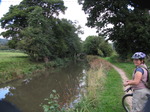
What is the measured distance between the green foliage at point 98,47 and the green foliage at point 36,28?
14778mm

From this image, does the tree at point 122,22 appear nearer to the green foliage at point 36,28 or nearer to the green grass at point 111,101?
the green foliage at point 36,28

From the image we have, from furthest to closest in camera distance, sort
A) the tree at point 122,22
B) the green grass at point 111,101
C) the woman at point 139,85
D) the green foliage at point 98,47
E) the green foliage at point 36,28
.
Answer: the green foliage at point 98,47
the green foliage at point 36,28
the tree at point 122,22
the green grass at point 111,101
the woman at point 139,85

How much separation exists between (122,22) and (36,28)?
11.6 metres

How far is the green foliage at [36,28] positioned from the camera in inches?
686

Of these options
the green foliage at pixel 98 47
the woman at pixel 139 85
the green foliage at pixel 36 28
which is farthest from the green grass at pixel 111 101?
the green foliage at pixel 98 47

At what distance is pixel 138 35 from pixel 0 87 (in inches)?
603

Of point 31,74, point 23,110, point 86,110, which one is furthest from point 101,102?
point 31,74

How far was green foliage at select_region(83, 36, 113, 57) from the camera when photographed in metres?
37.5

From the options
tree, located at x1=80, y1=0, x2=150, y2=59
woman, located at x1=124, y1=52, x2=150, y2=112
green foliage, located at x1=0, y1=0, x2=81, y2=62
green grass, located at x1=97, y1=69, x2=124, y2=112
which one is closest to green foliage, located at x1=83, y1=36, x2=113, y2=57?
green foliage, located at x1=0, y1=0, x2=81, y2=62

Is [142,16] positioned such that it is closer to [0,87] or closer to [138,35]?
[138,35]

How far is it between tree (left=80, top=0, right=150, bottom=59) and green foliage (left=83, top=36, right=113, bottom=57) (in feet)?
54.9

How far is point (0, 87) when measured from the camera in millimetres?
10664

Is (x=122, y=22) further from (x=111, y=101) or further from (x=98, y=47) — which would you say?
(x=98, y=47)

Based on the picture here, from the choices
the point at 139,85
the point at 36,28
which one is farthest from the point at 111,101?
the point at 36,28
